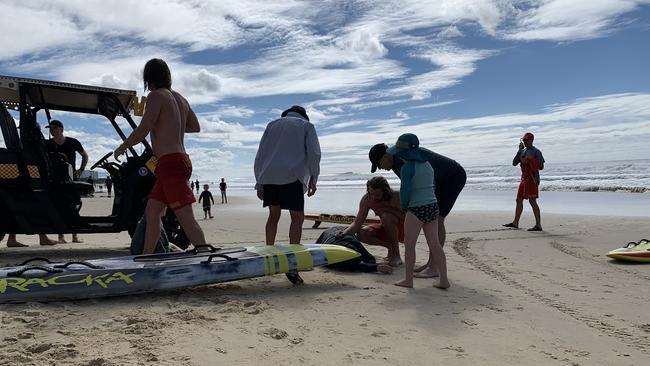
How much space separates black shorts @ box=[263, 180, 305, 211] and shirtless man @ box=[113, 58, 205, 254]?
851 mm

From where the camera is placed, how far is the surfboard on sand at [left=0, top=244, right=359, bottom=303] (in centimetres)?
345

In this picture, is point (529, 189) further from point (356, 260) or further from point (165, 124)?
point (165, 124)

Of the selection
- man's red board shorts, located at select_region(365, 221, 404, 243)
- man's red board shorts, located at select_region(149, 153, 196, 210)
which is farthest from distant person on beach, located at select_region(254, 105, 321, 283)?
man's red board shorts, located at select_region(365, 221, 404, 243)

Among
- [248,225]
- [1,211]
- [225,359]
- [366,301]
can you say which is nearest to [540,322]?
[366,301]

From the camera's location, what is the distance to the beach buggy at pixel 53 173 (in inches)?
231

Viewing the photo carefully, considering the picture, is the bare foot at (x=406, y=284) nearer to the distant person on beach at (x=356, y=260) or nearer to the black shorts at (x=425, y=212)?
the black shorts at (x=425, y=212)

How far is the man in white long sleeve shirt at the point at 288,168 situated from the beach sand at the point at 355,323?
0.67 metres

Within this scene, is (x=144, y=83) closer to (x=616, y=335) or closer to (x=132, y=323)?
(x=132, y=323)

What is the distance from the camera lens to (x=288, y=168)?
4871 mm

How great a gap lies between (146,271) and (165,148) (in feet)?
3.49

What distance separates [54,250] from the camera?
6770 mm

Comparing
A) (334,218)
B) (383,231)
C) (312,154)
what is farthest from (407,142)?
(334,218)

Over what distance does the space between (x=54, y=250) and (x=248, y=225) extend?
461 cm

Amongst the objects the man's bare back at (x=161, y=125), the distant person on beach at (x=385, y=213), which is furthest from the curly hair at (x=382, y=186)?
the man's bare back at (x=161, y=125)
